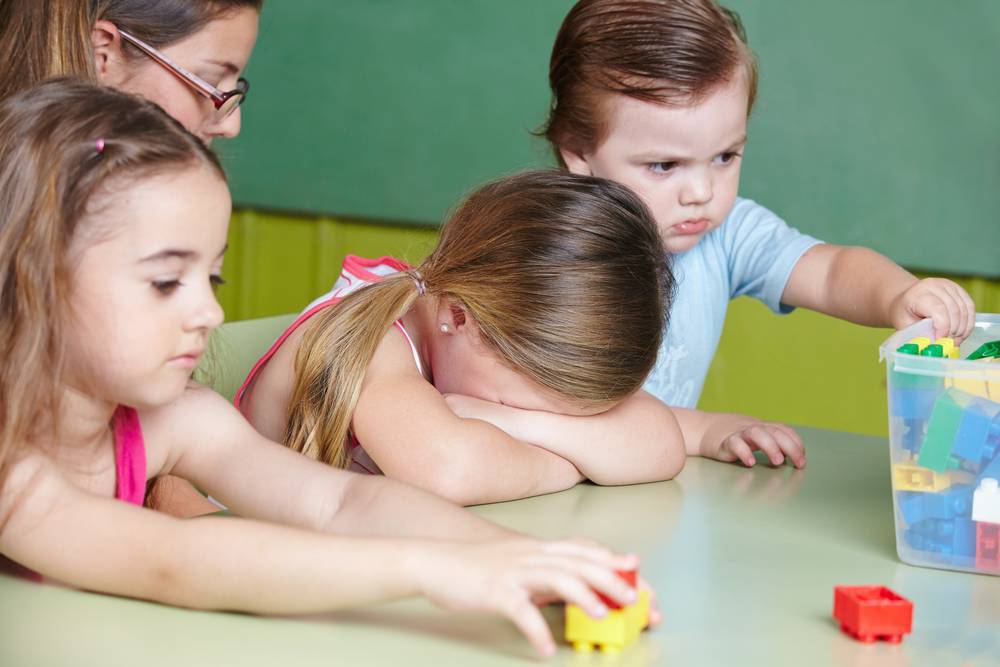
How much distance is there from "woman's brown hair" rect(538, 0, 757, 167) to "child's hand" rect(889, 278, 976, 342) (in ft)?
0.95

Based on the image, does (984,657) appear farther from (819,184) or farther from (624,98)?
(819,184)

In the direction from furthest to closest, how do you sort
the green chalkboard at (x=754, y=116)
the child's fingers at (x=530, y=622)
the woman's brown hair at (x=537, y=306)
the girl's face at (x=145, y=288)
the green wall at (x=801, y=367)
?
1. the green wall at (x=801, y=367)
2. the green chalkboard at (x=754, y=116)
3. the woman's brown hair at (x=537, y=306)
4. the girl's face at (x=145, y=288)
5. the child's fingers at (x=530, y=622)

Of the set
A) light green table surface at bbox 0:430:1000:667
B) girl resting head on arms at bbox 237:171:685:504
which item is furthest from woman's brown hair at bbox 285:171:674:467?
light green table surface at bbox 0:430:1000:667

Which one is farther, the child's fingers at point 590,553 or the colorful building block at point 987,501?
the colorful building block at point 987,501

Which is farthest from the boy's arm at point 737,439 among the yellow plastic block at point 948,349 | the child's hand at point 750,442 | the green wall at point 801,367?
the green wall at point 801,367

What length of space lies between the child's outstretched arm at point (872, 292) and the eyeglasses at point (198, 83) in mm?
595

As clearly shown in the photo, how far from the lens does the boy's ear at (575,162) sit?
125 cm

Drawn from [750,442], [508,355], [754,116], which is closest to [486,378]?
[508,355]

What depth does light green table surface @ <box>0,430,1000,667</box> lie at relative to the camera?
560 mm

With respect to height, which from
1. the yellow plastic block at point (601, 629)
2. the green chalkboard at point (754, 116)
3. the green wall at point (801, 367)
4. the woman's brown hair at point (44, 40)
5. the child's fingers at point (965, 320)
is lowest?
the green wall at point (801, 367)

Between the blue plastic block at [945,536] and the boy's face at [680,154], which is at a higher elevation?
the boy's face at [680,154]

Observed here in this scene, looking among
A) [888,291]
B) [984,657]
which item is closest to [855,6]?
[888,291]

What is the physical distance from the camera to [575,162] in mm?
1263

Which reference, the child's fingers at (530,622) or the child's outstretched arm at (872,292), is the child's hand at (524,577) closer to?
the child's fingers at (530,622)
